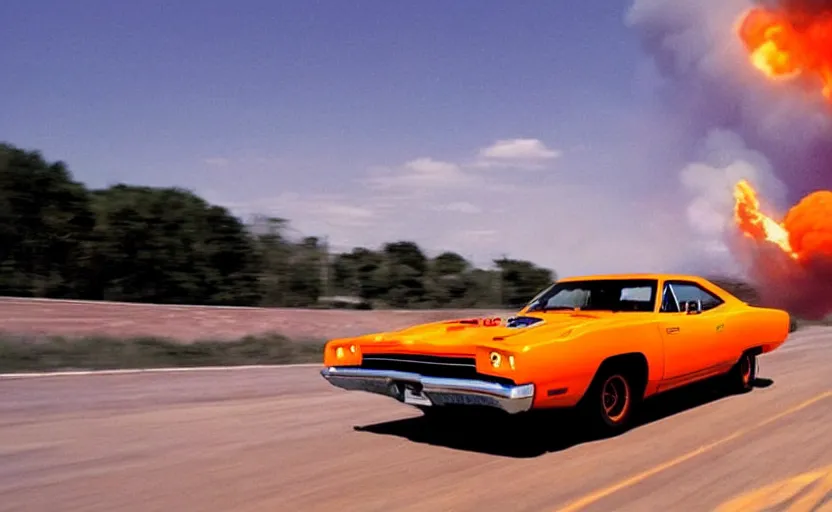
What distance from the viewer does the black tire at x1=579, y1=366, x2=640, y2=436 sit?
6.70m

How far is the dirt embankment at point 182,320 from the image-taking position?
1700 cm

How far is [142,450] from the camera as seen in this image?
631 centimetres

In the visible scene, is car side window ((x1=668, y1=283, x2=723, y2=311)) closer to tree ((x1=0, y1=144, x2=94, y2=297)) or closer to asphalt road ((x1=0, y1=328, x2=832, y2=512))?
asphalt road ((x1=0, y1=328, x2=832, y2=512))

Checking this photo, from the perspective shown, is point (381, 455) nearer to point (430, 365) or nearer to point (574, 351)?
point (430, 365)

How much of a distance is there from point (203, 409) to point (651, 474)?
4.64 m

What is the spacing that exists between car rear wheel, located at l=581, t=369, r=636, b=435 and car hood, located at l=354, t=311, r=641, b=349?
0.47 m

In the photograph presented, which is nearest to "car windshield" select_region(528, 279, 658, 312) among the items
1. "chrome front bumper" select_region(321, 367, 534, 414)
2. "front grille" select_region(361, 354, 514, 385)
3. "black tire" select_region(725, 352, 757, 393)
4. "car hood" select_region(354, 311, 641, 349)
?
"car hood" select_region(354, 311, 641, 349)

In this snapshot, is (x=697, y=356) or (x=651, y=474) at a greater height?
(x=697, y=356)

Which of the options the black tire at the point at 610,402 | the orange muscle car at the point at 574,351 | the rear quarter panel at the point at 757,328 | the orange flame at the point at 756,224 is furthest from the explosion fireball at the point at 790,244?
the black tire at the point at 610,402

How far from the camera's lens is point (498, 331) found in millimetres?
6637

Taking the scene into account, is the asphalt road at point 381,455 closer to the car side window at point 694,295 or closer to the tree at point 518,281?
the car side window at point 694,295

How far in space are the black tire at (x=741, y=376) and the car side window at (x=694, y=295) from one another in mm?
807

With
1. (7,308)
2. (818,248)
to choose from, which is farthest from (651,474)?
(818,248)

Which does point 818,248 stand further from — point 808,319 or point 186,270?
point 186,270
